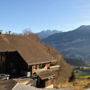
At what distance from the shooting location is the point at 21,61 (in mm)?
34688

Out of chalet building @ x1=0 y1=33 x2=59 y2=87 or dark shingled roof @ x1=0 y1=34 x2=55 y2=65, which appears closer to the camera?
chalet building @ x1=0 y1=33 x2=59 y2=87

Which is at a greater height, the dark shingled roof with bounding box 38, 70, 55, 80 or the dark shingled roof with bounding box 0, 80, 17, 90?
the dark shingled roof with bounding box 0, 80, 17, 90

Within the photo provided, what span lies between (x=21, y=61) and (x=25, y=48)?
339 cm

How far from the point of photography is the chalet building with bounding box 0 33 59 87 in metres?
34.2

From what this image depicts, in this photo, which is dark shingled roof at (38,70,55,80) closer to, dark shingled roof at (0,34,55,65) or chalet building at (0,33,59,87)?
chalet building at (0,33,59,87)

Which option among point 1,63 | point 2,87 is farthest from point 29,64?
point 2,87

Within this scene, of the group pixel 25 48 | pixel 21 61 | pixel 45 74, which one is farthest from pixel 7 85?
pixel 45 74

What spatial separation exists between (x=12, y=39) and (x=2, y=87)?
588 inches

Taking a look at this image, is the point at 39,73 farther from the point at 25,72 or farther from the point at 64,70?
the point at 64,70

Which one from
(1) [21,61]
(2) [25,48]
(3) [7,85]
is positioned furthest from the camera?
(2) [25,48]

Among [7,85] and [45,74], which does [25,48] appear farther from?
[7,85]

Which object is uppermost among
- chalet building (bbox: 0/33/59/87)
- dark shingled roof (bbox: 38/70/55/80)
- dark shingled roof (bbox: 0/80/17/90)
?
chalet building (bbox: 0/33/59/87)

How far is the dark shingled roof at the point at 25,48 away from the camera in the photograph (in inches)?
1355

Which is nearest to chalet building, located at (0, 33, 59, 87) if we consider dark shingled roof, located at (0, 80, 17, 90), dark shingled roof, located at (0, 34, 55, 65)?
dark shingled roof, located at (0, 34, 55, 65)
